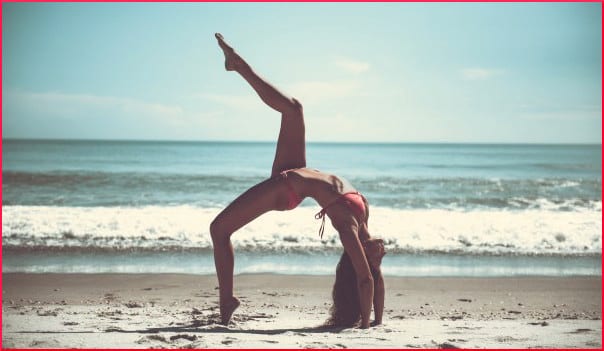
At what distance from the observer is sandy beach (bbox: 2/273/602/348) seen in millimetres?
4184

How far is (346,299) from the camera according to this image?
4645 mm

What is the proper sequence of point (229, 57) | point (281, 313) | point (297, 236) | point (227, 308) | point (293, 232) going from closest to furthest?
point (229, 57) < point (227, 308) < point (281, 313) < point (297, 236) < point (293, 232)

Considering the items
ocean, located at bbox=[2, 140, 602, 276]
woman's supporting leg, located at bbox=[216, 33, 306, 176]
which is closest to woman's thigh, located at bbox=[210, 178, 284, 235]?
woman's supporting leg, located at bbox=[216, 33, 306, 176]

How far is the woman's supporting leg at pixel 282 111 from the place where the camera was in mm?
4277

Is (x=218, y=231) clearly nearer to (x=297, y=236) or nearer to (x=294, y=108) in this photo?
(x=294, y=108)

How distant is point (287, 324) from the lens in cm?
489

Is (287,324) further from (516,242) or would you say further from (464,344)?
(516,242)

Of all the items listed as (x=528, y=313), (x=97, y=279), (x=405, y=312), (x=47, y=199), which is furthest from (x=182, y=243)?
(x=47, y=199)

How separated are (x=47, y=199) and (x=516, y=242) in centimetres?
1243

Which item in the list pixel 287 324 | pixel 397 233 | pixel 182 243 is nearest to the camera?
pixel 287 324

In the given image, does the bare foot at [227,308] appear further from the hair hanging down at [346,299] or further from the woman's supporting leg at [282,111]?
the woman's supporting leg at [282,111]

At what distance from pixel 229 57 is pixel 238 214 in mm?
1052

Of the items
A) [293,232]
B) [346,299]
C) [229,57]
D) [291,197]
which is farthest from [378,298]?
[293,232]

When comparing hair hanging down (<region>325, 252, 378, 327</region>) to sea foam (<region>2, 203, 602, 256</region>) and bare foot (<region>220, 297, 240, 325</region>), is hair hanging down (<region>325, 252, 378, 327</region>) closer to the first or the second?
bare foot (<region>220, 297, 240, 325</region>)
